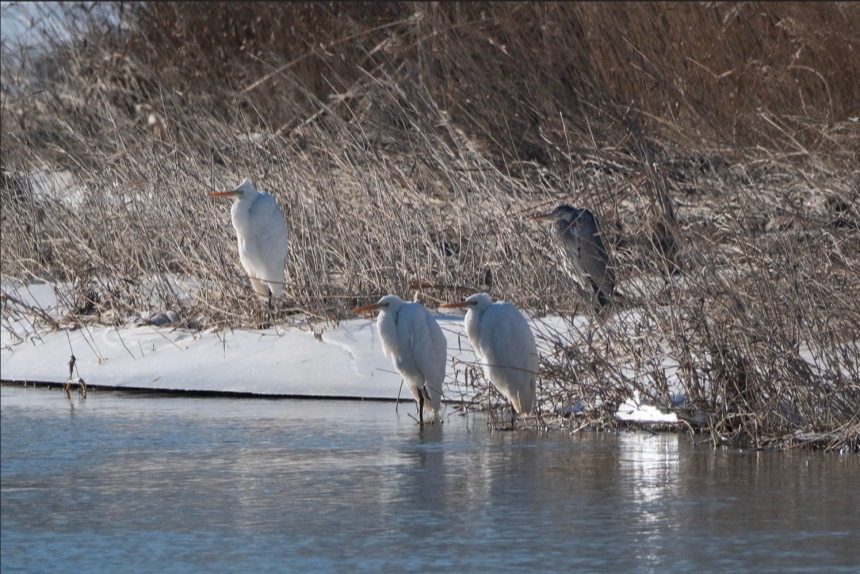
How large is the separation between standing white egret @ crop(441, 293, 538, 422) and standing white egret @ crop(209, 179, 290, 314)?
7.00ft

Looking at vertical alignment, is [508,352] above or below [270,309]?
below

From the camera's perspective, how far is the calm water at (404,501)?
329 centimetres

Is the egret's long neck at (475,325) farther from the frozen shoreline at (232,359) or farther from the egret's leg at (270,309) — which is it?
the egret's leg at (270,309)

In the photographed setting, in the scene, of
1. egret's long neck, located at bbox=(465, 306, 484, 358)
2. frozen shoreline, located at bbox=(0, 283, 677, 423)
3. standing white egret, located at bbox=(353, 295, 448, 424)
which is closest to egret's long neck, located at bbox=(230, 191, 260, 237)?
frozen shoreline, located at bbox=(0, 283, 677, 423)

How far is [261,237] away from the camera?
24.0 ft

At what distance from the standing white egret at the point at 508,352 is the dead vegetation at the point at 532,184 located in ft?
0.45

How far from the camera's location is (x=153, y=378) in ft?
22.1

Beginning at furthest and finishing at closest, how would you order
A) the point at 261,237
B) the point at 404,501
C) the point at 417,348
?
the point at 261,237
the point at 417,348
the point at 404,501

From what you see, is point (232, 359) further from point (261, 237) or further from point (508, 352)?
point (508, 352)

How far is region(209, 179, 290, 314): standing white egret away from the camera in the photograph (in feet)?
23.9

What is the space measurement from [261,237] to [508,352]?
98.6 inches

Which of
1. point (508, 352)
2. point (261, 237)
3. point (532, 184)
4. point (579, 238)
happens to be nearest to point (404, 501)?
point (508, 352)

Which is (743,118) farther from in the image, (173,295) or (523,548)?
(523,548)

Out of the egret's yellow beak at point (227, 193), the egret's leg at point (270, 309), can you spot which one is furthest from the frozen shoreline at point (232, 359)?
the egret's yellow beak at point (227, 193)
